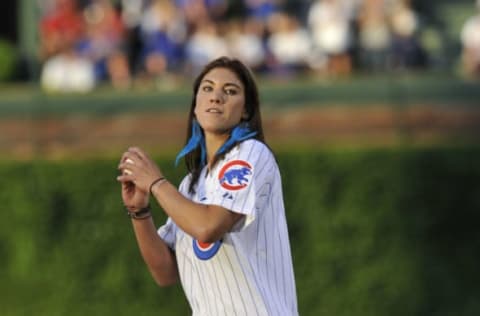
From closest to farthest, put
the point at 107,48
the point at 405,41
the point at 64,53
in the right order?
the point at 405,41
the point at 107,48
the point at 64,53

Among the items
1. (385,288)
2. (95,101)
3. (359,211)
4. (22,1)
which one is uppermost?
(22,1)

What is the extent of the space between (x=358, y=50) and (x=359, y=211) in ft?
9.06

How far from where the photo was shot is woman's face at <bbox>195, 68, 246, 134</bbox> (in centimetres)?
432

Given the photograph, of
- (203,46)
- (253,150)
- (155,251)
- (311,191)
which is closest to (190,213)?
(253,150)

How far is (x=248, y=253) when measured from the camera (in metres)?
4.28

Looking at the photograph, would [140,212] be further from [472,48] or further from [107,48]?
[107,48]

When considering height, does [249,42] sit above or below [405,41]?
above

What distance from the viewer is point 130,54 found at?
13.5 m

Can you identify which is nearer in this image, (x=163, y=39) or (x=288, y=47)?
(x=288, y=47)

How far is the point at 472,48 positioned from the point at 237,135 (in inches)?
322

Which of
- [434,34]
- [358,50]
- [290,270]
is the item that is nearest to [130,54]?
[358,50]

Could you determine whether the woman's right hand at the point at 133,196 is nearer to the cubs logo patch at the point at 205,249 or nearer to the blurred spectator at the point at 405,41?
the cubs logo patch at the point at 205,249

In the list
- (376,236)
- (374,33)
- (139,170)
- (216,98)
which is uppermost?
(216,98)

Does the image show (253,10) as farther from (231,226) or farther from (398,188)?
(231,226)
